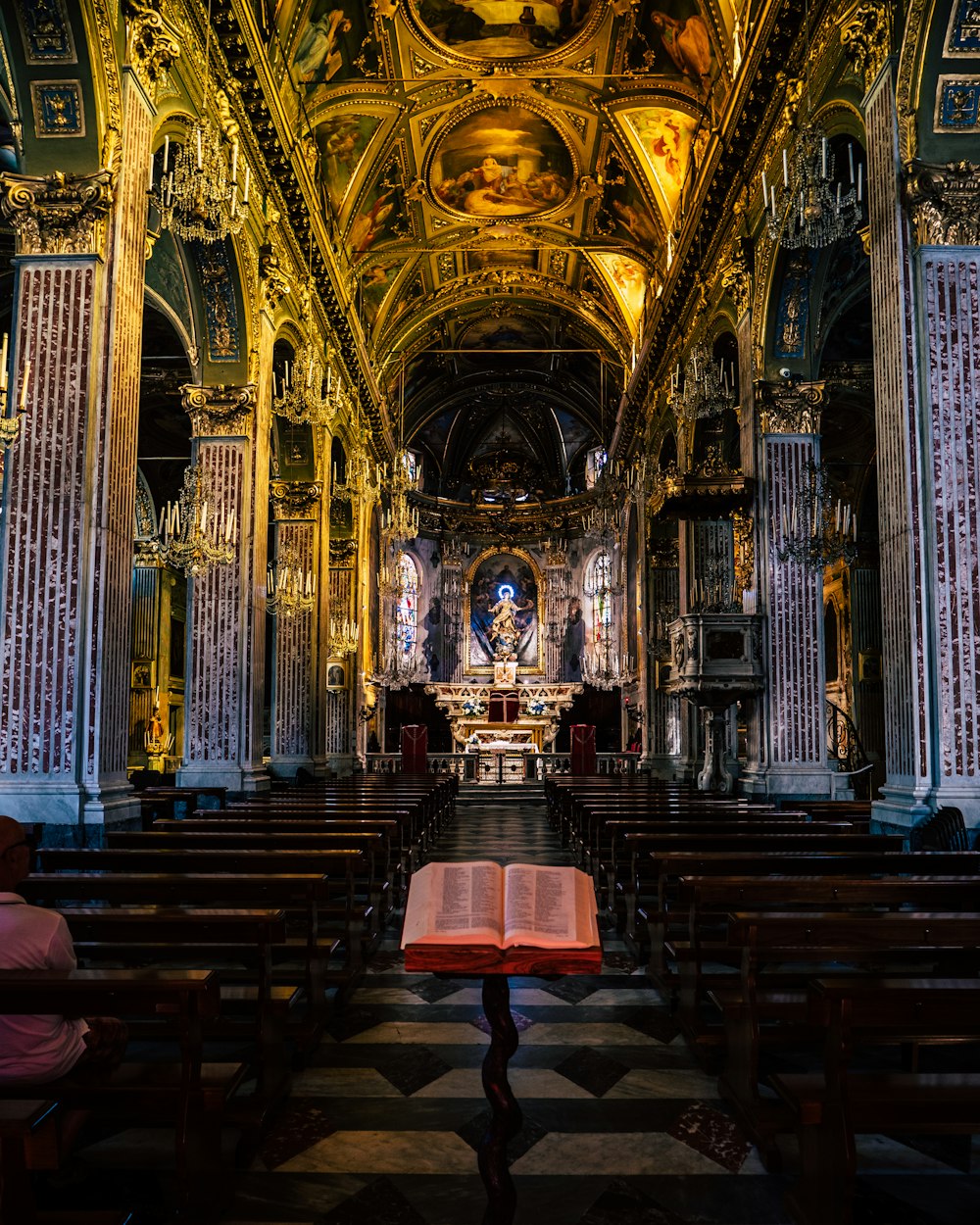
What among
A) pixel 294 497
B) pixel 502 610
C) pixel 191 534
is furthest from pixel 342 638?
pixel 502 610

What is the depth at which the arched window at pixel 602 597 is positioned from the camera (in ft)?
100

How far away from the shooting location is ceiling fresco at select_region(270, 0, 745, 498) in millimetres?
14320

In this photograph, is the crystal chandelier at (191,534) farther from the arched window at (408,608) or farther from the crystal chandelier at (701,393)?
the arched window at (408,608)

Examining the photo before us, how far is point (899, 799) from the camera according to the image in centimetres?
740

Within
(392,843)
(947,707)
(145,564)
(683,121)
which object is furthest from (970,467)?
(145,564)

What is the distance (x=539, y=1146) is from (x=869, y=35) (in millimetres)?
8683

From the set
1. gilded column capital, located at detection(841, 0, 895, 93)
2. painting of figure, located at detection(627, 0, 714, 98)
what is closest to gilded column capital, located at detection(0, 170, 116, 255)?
gilded column capital, located at detection(841, 0, 895, 93)

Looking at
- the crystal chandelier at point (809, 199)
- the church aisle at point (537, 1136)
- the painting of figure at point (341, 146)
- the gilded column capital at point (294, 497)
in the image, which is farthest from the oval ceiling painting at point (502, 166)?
the church aisle at point (537, 1136)

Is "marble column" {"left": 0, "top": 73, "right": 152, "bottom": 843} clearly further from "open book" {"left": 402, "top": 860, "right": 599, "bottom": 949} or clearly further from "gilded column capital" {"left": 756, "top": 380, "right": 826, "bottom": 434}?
"gilded column capital" {"left": 756, "top": 380, "right": 826, "bottom": 434}

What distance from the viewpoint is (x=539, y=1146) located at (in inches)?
136

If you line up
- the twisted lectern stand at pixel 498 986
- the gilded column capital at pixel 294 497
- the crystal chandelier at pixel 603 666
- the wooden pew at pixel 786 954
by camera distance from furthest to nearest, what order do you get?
the crystal chandelier at pixel 603 666 → the gilded column capital at pixel 294 497 → the wooden pew at pixel 786 954 → the twisted lectern stand at pixel 498 986

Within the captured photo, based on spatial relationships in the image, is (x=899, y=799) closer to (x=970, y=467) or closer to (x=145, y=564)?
(x=970, y=467)

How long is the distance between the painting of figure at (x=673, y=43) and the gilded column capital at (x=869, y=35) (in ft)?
19.0

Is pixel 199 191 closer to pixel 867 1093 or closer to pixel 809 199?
pixel 809 199
